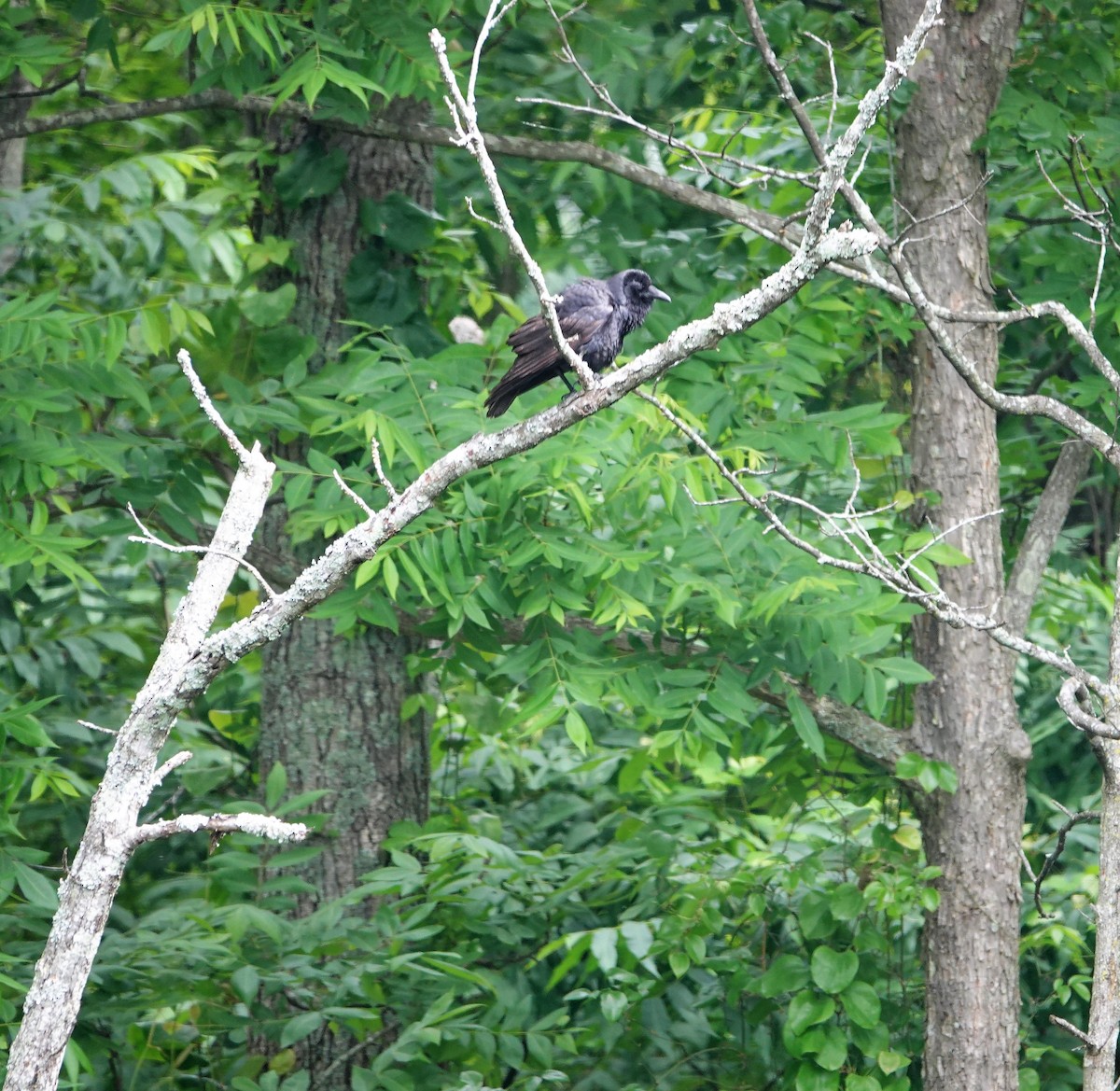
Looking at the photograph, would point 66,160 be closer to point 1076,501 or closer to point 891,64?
point 1076,501

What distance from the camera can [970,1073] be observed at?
484cm

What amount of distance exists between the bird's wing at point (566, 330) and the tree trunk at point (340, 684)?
6.79ft

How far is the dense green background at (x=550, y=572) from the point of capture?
4445 mm

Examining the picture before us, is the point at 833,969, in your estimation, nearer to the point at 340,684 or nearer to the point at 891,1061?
the point at 891,1061

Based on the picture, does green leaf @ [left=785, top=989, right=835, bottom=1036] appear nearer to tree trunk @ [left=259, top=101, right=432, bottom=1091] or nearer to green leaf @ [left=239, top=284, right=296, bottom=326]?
tree trunk @ [left=259, top=101, right=432, bottom=1091]

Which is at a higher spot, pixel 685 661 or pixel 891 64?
pixel 891 64

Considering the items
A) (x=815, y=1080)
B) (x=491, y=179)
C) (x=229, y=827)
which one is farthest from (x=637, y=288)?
(x=815, y=1080)

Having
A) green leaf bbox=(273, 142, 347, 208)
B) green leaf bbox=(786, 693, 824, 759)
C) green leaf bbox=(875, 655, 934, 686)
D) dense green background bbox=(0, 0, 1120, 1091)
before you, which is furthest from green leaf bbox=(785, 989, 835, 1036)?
green leaf bbox=(273, 142, 347, 208)

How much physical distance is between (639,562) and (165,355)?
242 cm

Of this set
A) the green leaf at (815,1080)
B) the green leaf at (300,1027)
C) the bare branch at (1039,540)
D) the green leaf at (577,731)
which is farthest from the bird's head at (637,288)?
the green leaf at (815,1080)

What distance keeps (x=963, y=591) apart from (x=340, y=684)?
2.51 m

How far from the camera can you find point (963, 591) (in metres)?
5.01

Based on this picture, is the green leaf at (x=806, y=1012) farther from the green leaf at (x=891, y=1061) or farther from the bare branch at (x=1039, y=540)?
Answer: the bare branch at (x=1039, y=540)

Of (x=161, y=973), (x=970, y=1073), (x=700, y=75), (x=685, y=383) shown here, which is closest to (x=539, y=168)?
(x=700, y=75)
